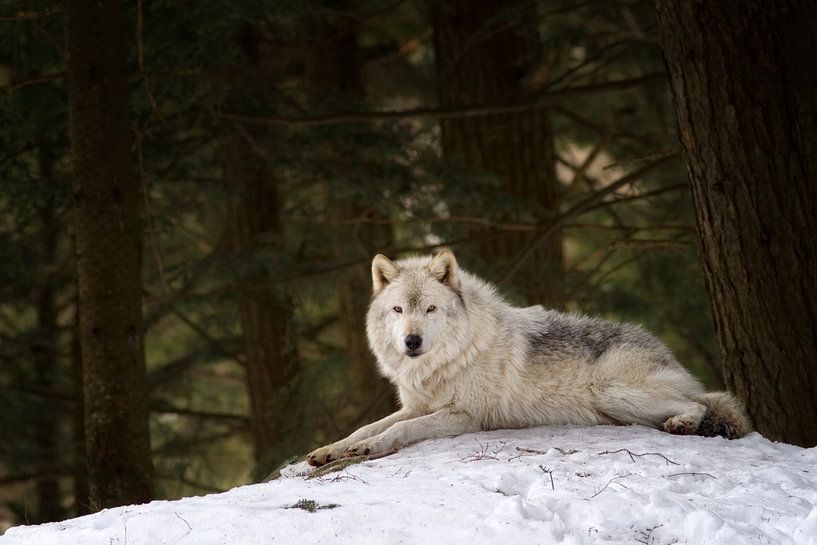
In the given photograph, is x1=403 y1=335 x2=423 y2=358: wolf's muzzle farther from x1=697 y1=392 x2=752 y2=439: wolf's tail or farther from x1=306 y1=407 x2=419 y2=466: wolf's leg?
x1=697 y1=392 x2=752 y2=439: wolf's tail

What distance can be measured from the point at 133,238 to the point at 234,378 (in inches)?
434

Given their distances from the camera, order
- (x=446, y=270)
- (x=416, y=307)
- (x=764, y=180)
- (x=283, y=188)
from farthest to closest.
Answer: (x=283, y=188) < (x=446, y=270) < (x=416, y=307) < (x=764, y=180)

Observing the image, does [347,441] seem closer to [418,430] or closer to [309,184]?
[418,430]

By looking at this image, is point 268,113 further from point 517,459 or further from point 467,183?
point 517,459

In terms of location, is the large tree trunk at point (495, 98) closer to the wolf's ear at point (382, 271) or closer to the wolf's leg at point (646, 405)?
the wolf's ear at point (382, 271)

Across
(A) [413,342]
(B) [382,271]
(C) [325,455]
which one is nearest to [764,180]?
(A) [413,342]

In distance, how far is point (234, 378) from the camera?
18656 mm

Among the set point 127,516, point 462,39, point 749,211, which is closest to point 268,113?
point 462,39

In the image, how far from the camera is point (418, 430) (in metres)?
A: 6.76

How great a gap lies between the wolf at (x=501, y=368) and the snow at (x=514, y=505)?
35.0 inches

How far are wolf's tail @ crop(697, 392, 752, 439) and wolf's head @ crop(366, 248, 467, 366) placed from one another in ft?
6.30

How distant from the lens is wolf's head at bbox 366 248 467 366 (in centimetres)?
709

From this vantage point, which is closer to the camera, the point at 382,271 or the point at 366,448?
the point at 366,448

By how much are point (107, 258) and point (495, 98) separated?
6.22 m
